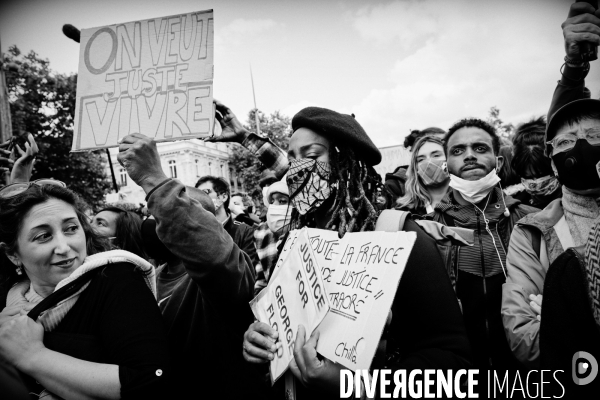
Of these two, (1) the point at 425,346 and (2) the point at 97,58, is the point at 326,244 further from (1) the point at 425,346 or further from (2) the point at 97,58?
(2) the point at 97,58

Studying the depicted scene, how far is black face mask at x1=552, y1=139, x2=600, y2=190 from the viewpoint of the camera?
1.84 meters

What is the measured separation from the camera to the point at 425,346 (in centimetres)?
141

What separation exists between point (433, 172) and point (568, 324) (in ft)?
7.75

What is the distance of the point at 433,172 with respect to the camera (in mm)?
3527

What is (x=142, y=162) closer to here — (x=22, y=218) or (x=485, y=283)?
(x=22, y=218)

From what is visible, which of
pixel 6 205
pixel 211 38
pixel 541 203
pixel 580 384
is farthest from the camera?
pixel 541 203

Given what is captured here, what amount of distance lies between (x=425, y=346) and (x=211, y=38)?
1900 millimetres

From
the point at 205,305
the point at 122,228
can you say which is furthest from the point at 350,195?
the point at 122,228

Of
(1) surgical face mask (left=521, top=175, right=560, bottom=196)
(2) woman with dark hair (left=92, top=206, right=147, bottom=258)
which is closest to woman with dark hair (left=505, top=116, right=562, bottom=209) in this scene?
(1) surgical face mask (left=521, top=175, right=560, bottom=196)

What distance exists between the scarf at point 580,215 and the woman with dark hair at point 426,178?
1.43 m

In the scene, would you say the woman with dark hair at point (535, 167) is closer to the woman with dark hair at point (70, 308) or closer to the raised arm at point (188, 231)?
the raised arm at point (188, 231)

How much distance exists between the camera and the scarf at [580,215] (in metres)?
1.87

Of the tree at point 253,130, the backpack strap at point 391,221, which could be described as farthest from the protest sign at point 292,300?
the tree at point 253,130

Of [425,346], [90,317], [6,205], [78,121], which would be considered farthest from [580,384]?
[78,121]
